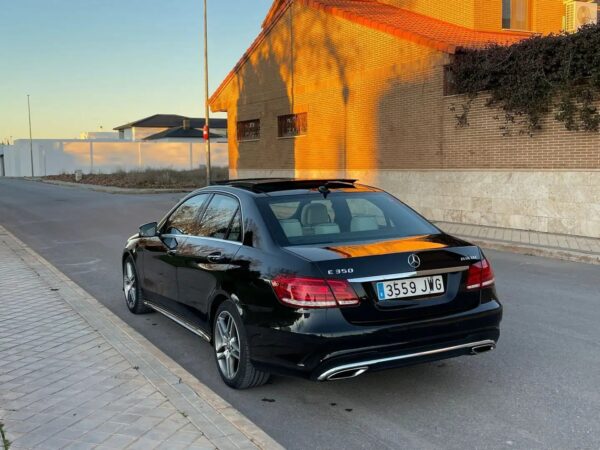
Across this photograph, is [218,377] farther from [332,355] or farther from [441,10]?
[441,10]

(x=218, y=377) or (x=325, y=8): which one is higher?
(x=325, y=8)

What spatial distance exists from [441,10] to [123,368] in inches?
794

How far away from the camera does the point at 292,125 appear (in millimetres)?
24266

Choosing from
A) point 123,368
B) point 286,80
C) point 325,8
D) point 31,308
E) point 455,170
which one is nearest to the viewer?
point 123,368

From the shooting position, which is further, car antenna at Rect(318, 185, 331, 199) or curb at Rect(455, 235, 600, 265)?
curb at Rect(455, 235, 600, 265)

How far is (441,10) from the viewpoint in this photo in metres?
21.9

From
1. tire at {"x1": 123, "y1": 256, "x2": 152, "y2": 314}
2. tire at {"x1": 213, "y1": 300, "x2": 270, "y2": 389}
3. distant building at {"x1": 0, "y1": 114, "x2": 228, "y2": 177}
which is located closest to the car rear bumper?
tire at {"x1": 213, "y1": 300, "x2": 270, "y2": 389}

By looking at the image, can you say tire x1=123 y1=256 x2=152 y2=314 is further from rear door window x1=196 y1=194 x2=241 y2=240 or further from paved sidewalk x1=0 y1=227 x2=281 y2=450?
rear door window x1=196 y1=194 x2=241 y2=240

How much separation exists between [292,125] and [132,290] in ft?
58.4

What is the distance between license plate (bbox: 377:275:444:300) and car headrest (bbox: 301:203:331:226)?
93cm

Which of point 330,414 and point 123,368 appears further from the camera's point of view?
point 123,368

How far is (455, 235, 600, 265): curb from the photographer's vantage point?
34.1ft

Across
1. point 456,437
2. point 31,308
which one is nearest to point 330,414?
point 456,437

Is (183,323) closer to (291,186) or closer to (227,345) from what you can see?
(227,345)
